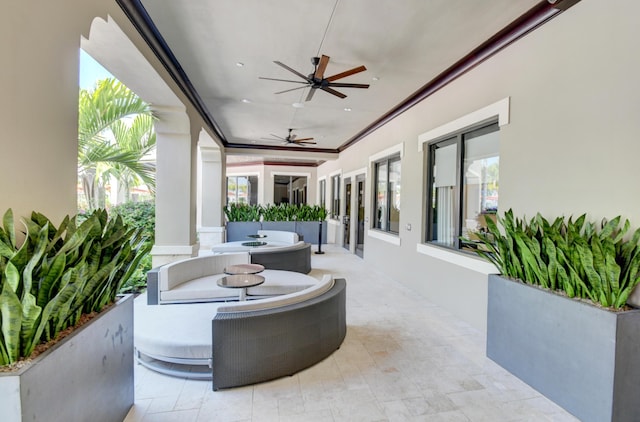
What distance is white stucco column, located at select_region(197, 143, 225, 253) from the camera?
8266mm

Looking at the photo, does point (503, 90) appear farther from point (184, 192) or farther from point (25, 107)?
point (184, 192)

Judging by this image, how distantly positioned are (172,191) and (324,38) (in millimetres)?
3278

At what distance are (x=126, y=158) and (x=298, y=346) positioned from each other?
3229mm

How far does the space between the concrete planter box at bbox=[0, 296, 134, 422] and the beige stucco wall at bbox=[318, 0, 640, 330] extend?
3.43 m

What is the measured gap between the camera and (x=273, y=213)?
916cm

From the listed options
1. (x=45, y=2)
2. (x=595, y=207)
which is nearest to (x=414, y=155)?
(x=595, y=207)

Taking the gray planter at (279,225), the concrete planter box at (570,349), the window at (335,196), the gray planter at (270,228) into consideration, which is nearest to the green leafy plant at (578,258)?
the concrete planter box at (570,349)

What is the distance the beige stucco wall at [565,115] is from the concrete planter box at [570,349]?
0.73 meters

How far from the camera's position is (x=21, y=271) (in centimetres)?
131

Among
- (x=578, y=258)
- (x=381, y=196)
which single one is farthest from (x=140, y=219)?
(x=578, y=258)

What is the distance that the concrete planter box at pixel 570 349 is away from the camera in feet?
6.23

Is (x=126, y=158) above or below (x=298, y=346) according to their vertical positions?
above

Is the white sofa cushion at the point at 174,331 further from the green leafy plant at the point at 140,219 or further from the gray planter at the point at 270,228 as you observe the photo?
the gray planter at the point at 270,228

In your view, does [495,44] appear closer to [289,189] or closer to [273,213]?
[273,213]
